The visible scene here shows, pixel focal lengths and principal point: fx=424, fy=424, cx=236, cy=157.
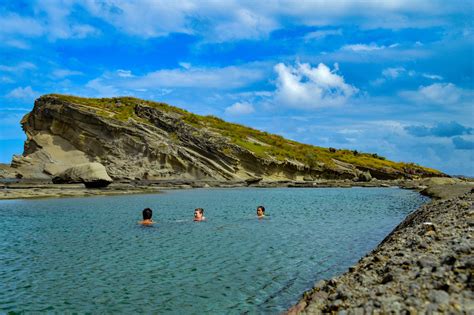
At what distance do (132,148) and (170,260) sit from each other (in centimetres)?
7249

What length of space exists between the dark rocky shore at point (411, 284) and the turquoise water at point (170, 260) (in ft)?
7.93

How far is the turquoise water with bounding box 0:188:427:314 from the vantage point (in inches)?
447

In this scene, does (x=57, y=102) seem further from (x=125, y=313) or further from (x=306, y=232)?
(x=125, y=313)

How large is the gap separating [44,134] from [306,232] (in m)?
81.9

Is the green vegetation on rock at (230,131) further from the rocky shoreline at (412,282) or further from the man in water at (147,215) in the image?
the rocky shoreline at (412,282)

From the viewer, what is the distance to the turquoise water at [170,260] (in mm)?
11344

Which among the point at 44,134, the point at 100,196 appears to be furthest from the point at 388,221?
the point at 44,134

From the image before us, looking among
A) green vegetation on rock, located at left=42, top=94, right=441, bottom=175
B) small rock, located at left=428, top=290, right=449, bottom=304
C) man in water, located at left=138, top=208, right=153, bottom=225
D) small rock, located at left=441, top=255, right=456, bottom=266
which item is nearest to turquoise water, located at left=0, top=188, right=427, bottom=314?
man in water, located at left=138, top=208, right=153, bottom=225

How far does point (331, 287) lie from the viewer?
959 centimetres

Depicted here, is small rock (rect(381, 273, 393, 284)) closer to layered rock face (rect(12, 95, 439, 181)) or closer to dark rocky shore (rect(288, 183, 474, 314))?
dark rocky shore (rect(288, 183, 474, 314))

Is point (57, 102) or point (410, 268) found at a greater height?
point (57, 102)

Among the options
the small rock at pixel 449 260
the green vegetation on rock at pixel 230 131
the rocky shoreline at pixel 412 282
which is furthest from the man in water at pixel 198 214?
the green vegetation on rock at pixel 230 131

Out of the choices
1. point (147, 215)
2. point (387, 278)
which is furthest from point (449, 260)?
point (147, 215)

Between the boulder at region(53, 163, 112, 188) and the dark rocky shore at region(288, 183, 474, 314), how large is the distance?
49.7 m
